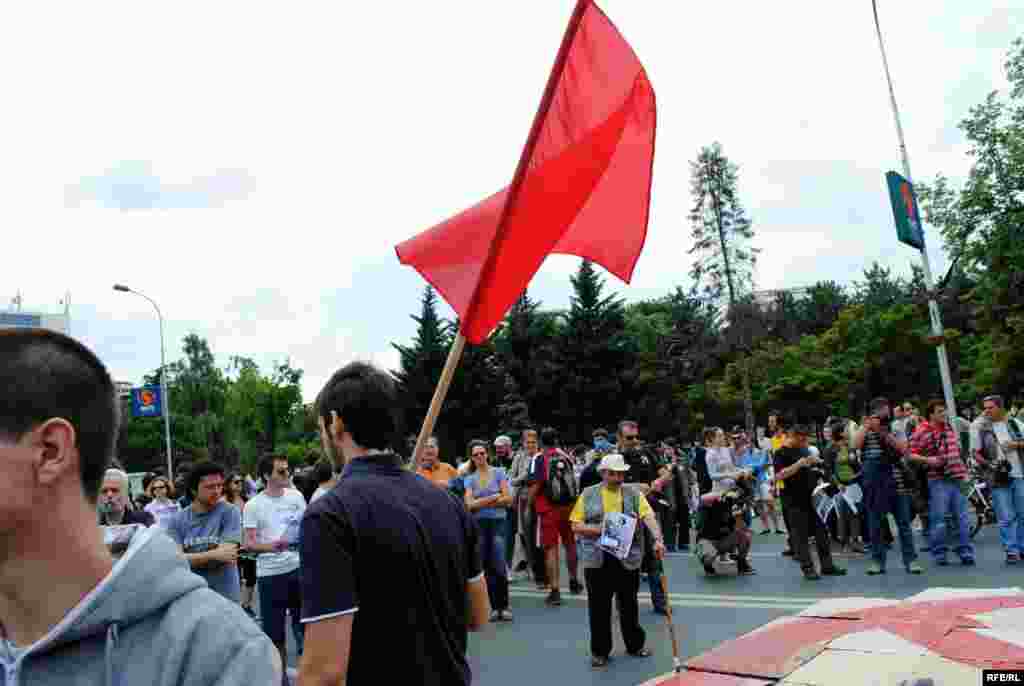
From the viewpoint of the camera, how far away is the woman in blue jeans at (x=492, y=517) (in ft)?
30.5

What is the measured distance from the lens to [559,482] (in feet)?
34.2

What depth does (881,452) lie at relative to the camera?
32.7 feet

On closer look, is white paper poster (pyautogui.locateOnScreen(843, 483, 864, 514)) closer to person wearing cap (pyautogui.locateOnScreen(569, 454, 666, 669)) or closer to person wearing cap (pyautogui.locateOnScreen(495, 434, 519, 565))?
person wearing cap (pyautogui.locateOnScreen(495, 434, 519, 565))

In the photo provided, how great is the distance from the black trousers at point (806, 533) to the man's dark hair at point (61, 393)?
9.94 meters

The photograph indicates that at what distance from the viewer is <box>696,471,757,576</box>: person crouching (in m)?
10.9

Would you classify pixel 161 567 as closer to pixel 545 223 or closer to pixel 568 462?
pixel 545 223

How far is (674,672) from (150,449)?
8257cm

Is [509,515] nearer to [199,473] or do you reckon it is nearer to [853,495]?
[853,495]

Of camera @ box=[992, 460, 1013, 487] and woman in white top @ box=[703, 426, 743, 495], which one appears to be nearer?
camera @ box=[992, 460, 1013, 487]

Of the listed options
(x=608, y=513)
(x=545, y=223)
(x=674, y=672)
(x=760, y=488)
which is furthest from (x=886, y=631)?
(x=760, y=488)

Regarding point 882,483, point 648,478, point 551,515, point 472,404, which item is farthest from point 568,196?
point 472,404

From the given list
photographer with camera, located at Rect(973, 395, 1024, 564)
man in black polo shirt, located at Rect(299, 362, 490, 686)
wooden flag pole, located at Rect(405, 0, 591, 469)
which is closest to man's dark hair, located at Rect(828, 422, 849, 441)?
photographer with camera, located at Rect(973, 395, 1024, 564)

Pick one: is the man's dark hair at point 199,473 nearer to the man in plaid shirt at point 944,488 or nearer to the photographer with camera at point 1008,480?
the man in plaid shirt at point 944,488

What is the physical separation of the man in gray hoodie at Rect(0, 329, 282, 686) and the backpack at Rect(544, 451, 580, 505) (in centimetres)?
923
